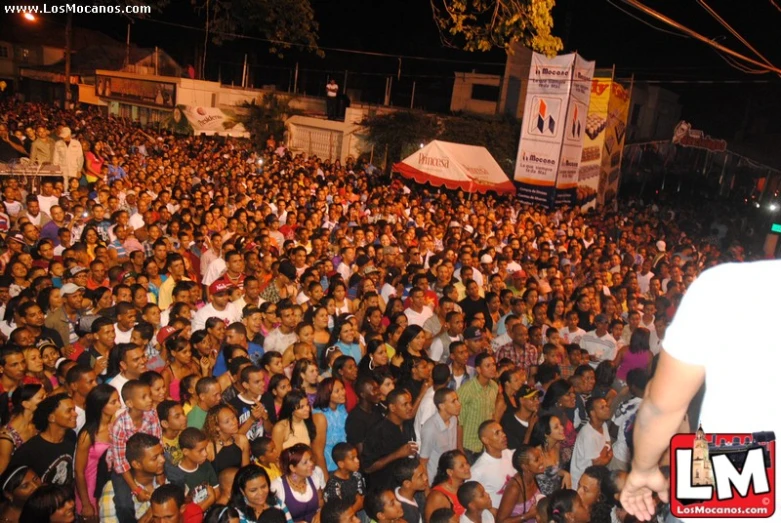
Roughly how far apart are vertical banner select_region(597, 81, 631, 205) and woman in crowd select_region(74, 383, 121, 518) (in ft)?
46.6

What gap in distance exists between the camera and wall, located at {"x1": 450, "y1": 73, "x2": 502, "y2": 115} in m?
27.8

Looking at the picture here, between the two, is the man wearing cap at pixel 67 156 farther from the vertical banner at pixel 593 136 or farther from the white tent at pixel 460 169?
the vertical banner at pixel 593 136

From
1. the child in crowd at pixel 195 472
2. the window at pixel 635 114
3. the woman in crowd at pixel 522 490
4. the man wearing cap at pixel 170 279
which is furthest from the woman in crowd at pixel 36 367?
the window at pixel 635 114

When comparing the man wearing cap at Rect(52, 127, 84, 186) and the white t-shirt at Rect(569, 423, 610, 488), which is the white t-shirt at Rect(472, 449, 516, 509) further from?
the man wearing cap at Rect(52, 127, 84, 186)

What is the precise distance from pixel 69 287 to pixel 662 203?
23442 mm

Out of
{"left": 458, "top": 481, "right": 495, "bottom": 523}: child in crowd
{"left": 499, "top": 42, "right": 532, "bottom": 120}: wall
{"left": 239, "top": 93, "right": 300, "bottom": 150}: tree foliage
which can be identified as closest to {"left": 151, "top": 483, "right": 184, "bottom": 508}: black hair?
{"left": 458, "top": 481, "right": 495, "bottom": 523}: child in crowd

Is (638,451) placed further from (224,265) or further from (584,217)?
(584,217)

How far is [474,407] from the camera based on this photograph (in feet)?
15.2

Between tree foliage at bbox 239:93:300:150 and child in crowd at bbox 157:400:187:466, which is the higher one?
tree foliage at bbox 239:93:300:150

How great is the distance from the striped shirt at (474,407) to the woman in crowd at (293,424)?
1.21 meters

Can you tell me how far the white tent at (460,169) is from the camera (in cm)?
1298

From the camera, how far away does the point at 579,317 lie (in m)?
7.06

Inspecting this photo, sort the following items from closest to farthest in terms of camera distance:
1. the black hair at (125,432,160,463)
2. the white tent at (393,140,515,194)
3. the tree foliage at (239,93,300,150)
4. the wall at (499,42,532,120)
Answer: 1. the black hair at (125,432,160,463)
2. the white tent at (393,140,515,194)
3. the wall at (499,42,532,120)
4. the tree foliage at (239,93,300,150)

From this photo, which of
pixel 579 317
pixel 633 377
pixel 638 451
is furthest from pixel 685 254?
pixel 638 451
